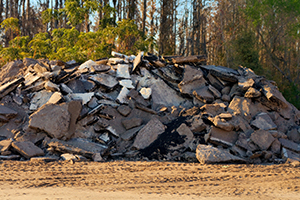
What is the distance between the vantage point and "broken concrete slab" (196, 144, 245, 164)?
654 cm

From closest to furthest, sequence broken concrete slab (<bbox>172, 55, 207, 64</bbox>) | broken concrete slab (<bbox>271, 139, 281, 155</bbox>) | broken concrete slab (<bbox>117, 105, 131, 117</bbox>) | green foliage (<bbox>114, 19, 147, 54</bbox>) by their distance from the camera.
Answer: broken concrete slab (<bbox>271, 139, 281, 155</bbox>), broken concrete slab (<bbox>117, 105, 131, 117</bbox>), broken concrete slab (<bbox>172, 55, 207, 64</bbox>), green foliage (<bbox>114, 19, 147, 54</bbox>)

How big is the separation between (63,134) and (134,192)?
3.94 meters

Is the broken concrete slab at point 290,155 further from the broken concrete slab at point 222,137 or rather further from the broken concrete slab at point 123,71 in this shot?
the broken concrete slab at point 123,71

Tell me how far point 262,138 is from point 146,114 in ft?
10.7

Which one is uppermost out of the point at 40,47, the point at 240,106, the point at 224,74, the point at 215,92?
the point at 40,47

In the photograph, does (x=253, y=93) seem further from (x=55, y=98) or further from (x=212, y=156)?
(x=55, y=98)

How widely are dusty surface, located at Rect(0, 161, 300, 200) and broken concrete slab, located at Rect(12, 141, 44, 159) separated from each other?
0.49 m

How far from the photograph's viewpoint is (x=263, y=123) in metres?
8.15

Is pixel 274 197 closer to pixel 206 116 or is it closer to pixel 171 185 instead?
pixel 171 185

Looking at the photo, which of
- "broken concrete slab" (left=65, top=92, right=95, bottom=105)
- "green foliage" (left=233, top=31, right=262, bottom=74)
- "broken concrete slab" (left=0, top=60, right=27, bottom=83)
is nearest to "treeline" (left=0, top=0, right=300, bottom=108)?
"green foliage" (left=233, top=31, right=262, bottom=74)

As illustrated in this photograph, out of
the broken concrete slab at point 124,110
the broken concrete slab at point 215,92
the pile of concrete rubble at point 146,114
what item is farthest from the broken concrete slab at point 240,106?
the broken concrete slab at point 124,110

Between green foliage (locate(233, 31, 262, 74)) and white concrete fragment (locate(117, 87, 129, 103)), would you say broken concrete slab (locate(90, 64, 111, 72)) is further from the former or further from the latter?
green foliage (locate(233, 31, 262, 74))

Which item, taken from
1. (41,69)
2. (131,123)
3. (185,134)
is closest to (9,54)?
(41,69)

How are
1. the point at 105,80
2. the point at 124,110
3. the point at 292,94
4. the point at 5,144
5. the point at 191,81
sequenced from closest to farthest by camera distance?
the point at 5,144, the point at 124,110, the point at 105,80, the point at 191,81, the point at 292,94
